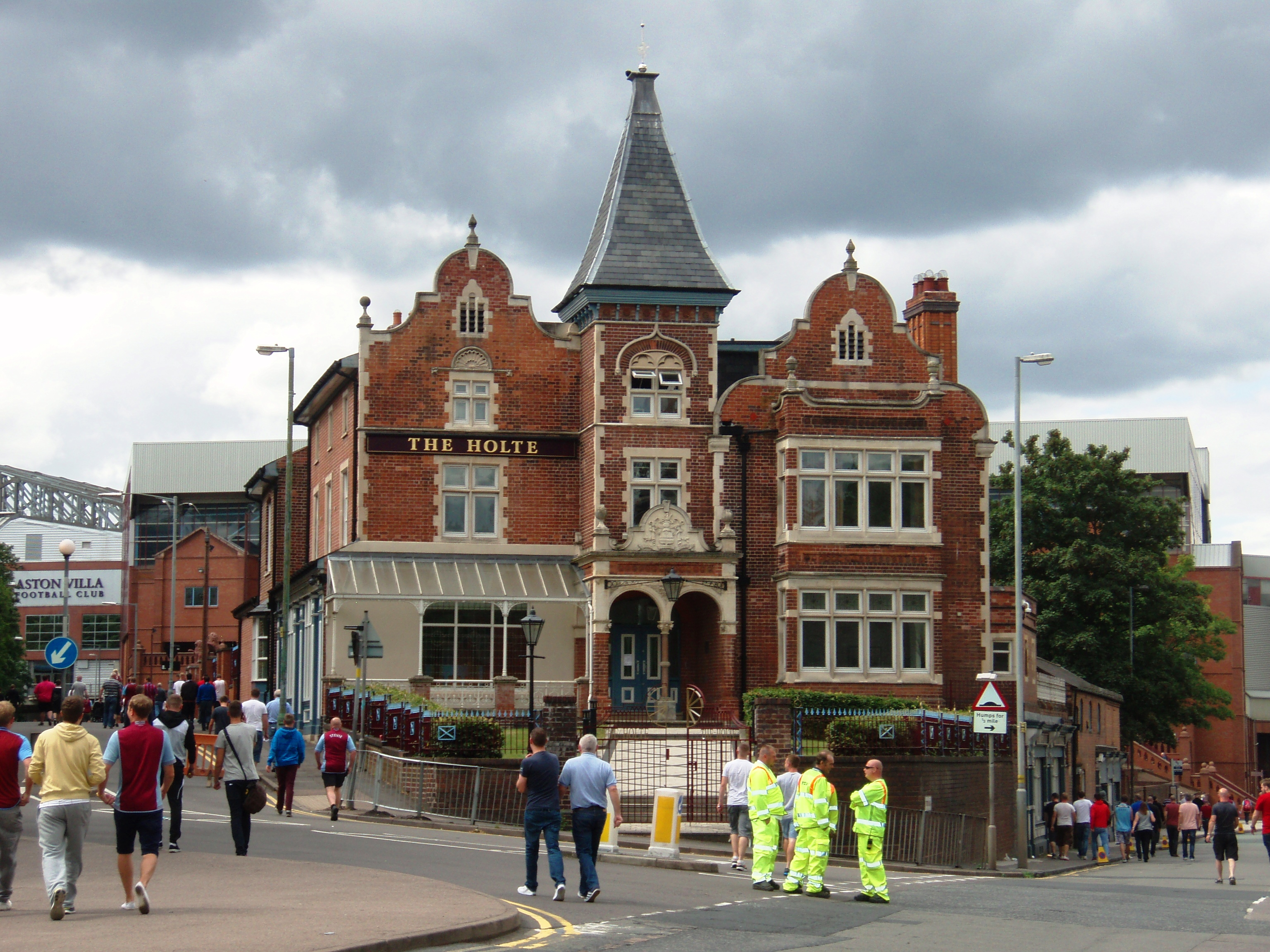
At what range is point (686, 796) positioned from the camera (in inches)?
1133

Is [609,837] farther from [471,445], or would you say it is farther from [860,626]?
[471,445]

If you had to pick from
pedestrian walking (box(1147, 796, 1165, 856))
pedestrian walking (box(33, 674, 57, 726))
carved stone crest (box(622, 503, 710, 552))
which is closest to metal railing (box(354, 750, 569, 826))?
carved stone crest (box(622, 503, 710, 552))

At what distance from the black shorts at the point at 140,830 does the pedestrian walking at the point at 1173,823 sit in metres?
36.1

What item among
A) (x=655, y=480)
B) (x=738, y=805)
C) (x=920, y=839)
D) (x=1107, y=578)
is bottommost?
(x=920, y=839)

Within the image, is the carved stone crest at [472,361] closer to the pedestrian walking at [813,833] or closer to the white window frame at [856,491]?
the white window frame at [856,491]

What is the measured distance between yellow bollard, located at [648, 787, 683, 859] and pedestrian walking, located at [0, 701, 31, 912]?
29.7 ft

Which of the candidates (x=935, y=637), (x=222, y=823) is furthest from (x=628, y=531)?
(x=222, y=823)

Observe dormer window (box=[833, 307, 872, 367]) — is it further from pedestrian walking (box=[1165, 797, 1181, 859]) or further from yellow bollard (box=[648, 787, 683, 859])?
yellow bollard (box=[648, 787, 683, 859])

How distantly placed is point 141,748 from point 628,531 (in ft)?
80.5

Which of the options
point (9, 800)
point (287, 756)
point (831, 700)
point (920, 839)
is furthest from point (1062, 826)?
point (9, 800)

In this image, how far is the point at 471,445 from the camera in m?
39.2

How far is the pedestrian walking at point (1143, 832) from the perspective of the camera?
44.2 m

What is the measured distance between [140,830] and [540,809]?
3.95 m

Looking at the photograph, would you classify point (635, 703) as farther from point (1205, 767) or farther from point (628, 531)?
point (1205, 767)
